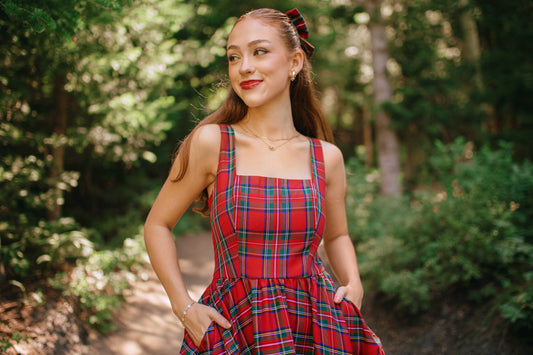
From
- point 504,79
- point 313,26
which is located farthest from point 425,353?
point 313,26

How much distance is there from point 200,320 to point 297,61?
1.24 m

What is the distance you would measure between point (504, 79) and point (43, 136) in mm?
7349

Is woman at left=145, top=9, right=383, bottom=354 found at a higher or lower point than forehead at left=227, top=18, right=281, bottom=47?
lower

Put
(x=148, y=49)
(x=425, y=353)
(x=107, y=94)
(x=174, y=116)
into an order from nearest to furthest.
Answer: (x=425, y=353), (x=107, y=94), (x=148, y=49), (x=174, y=116)

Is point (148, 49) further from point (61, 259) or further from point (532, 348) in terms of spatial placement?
point (532, 348)

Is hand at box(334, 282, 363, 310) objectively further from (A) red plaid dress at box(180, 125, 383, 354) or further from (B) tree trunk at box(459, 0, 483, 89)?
(B) tree trunk at box(459, 0, 483, 89)

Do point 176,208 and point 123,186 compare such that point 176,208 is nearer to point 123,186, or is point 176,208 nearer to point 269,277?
point 269,277

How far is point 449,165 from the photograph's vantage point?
182 inches

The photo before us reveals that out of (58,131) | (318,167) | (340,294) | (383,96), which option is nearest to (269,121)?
(318,167)

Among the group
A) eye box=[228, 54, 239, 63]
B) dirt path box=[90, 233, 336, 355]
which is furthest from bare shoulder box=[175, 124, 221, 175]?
dirt path box=[90, 233, 336, 355]

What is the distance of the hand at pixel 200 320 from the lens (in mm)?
1596

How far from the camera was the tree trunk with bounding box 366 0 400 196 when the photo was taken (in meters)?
7.73

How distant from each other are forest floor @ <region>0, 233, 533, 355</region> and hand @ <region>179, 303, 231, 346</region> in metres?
1.99

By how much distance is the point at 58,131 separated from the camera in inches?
177
